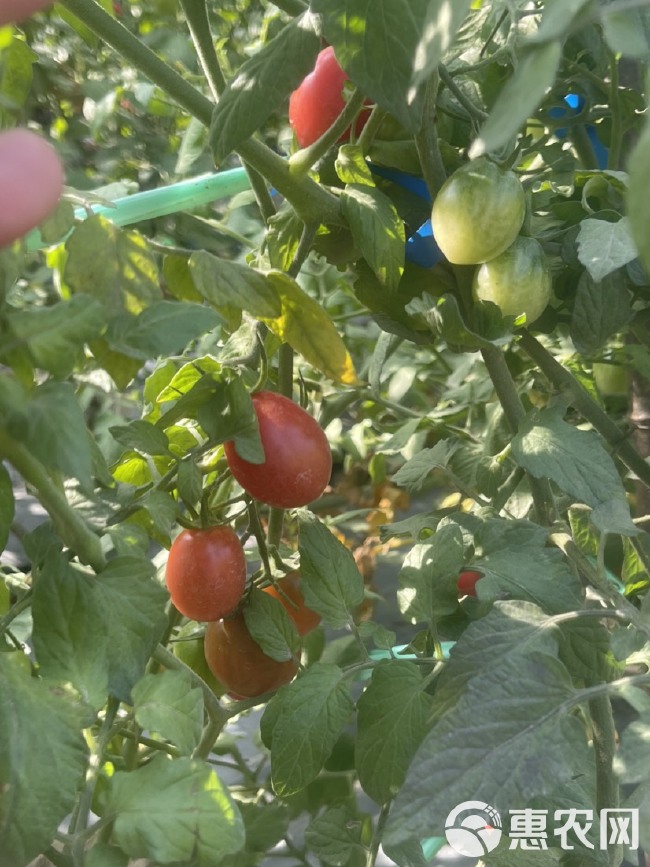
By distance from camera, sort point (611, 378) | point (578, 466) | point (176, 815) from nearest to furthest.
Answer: point (176, 815), point (578, 466), point (611, 378)

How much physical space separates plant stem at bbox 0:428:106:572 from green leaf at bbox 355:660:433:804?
0.14 meters

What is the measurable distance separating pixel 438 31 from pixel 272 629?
A: 0.31 meters

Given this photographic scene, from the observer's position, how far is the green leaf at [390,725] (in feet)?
1.22

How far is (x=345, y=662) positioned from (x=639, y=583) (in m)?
0.21

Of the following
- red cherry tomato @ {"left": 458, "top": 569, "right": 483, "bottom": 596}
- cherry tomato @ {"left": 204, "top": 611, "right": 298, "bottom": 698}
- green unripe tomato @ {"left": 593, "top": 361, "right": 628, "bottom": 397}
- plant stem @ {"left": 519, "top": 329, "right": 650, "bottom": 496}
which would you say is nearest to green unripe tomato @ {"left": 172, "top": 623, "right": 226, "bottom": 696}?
cherry tomato @ {"left": 204, "top": 611, "right": 298, "bottom": 698}

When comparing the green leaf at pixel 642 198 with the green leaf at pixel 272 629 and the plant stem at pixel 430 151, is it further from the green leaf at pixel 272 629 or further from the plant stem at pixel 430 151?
the green leaf at pixel 272 629

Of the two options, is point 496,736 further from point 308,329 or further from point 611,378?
point 611,378

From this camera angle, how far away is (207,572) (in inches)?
16.7

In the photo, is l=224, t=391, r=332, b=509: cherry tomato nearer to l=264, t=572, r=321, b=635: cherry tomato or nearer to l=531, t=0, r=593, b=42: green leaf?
l=264, t=572, r=321, b=635: cherry tomato

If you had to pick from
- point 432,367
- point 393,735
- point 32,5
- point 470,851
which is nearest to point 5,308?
point 32,5

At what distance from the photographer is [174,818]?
28 cm

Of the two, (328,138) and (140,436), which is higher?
(328,138)

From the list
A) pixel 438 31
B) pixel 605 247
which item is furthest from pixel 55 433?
pixel 605 247

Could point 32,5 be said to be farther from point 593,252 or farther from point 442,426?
point 442,426
